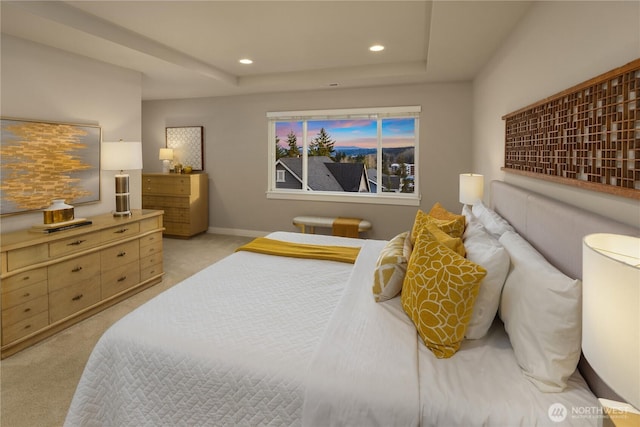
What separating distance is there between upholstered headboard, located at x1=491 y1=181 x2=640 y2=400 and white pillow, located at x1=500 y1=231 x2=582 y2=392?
101 mm

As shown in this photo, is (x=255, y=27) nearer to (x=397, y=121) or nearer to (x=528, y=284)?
(x=397, y=121)

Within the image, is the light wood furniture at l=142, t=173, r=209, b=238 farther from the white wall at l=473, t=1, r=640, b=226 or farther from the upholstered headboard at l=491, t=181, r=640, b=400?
the upholstered headboard at l=491, t=181, r=640, b=400

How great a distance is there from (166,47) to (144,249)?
2162 mm

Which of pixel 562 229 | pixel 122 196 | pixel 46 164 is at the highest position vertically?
pixel 46 164

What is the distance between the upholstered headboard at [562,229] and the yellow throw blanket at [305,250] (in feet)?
3.81

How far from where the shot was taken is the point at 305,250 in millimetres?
2789

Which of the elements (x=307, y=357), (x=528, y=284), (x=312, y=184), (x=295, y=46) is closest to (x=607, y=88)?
(x=528, y=284)

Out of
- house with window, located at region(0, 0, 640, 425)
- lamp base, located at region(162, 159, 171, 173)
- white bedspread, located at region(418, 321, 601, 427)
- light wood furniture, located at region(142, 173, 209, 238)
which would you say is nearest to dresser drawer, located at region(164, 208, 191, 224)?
light wood furniture, located at region(142, 173, 209, 238)

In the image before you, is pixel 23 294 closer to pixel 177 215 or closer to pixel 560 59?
pixel 177 215

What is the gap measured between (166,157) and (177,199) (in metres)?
0.87

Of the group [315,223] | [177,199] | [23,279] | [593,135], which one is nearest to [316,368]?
[593,135]

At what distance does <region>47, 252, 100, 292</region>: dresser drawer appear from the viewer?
9.07 feet

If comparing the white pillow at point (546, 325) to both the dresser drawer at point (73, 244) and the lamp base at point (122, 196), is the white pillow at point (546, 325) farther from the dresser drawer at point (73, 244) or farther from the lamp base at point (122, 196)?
the lamp base at point (122, 196)

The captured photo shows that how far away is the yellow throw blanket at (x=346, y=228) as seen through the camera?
496 centimetres
